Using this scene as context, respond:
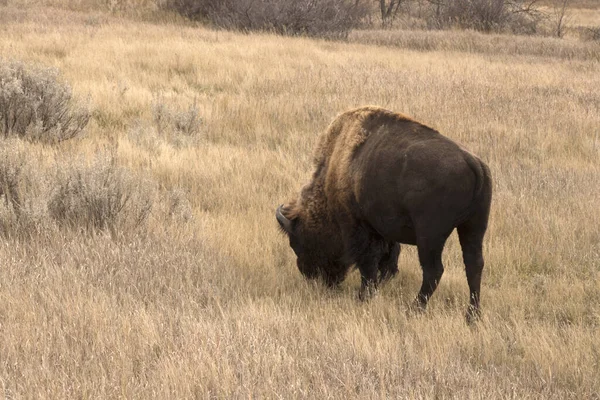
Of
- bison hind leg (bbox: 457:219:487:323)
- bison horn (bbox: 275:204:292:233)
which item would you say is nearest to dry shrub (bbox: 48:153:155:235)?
bison horn (bbox: 275:204:292:233)

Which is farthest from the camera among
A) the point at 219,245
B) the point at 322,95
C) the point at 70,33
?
the point at 70,33

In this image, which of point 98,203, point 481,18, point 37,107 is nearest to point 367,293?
point 98,203

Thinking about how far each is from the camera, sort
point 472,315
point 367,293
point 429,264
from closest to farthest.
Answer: point 429,264 → point 472,315 → point 367,293

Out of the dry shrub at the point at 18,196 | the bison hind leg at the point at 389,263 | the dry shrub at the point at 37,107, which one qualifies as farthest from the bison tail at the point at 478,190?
the dry shrub at the point at 37,107

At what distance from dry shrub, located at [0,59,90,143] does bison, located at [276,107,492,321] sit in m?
4.57

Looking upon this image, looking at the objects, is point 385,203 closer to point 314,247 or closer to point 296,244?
point 314,247

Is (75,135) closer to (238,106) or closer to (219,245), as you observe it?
(238,106)

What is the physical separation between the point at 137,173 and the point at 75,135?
2144 millimetres

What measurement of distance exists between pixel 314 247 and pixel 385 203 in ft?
2.85

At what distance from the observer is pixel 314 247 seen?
494cm

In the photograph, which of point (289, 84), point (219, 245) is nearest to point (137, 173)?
point (219, 245)

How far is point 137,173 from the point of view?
22.9 feet

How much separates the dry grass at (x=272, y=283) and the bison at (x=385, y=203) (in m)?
0.26

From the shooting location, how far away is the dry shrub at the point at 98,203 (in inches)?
210
